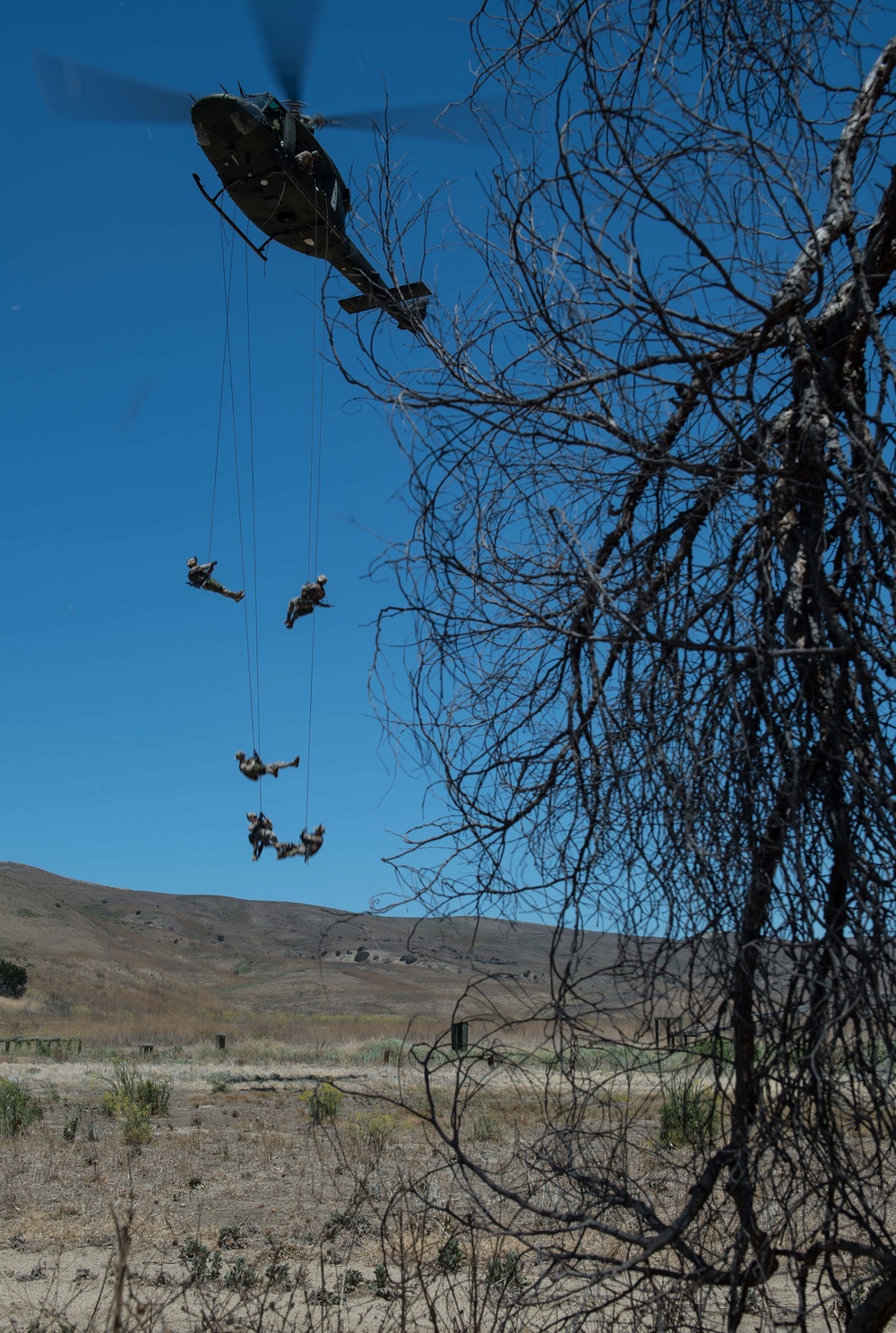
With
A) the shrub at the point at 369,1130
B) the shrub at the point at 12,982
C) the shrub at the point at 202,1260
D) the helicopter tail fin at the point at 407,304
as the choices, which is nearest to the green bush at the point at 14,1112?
the shrub at the point at 369,1130

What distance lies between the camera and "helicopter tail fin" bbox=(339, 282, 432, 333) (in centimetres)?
313

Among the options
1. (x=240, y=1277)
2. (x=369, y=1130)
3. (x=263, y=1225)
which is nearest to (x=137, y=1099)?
(x=369, y=1130)

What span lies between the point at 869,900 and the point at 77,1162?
12.2 m

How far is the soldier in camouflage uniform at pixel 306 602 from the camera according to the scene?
7.45 meters

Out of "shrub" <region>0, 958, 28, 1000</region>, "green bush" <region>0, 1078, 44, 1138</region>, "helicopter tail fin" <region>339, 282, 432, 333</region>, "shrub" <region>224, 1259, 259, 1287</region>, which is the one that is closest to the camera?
"helicopter tail fin" <region>339, 282, 432, 333</region>

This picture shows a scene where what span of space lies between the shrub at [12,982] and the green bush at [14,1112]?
37.5m

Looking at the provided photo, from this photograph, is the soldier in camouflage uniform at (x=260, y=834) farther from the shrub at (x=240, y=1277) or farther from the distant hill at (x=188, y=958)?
the distant hill at (x=188, y=958)

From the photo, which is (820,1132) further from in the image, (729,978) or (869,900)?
(869,900)

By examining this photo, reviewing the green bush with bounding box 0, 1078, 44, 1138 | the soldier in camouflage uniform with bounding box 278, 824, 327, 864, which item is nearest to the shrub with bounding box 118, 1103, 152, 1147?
the green bush with bounding box 0, 1078, 44, 1138

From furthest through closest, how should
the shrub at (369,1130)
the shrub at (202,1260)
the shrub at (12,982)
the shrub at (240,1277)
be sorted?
the shrub at (12,982) → the shrub at (369,1130) → the shrub at (202,1260) → the shrub at (240,1277)

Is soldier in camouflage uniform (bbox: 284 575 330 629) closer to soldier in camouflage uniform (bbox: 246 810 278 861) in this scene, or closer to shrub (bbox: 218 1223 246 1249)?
soldier in camouflage uniform (bbox: 246 810 278 861)

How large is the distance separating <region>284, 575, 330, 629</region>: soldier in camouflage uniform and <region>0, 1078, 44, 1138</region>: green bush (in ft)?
32.6

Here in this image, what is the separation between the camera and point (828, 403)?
276cm

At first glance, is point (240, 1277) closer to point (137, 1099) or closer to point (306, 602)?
point (306, 602)
